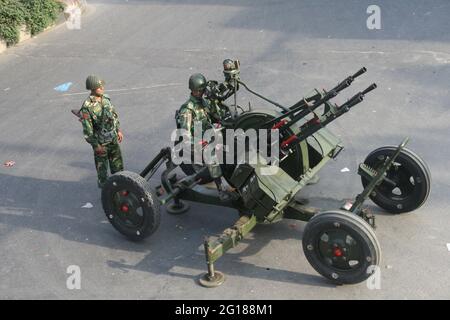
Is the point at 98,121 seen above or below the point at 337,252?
above

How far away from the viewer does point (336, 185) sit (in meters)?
8.44

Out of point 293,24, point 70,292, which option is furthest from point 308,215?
point 293,24

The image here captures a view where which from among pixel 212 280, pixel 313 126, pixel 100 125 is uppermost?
pixel 313 126

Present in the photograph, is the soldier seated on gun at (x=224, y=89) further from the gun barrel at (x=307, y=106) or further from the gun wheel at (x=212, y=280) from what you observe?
the gun wheel at (x=212, y=280)

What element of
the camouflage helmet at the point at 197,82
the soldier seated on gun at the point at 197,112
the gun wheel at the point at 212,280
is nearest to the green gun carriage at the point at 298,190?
the gun wheel at the point at 212,280

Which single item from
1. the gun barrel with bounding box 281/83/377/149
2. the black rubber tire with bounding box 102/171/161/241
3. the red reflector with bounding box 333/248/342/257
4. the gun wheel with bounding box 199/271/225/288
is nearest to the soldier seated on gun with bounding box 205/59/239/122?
the gun barrel with bounding box 281/83/377/149

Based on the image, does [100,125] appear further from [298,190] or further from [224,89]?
[298,190]

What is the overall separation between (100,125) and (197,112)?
140 centimetres

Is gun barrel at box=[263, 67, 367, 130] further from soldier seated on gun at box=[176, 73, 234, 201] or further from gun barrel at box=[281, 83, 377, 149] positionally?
soldier seated on gun at box=[176, 73, 234, 201]

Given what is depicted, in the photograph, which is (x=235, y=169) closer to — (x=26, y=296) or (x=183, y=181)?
(x=183, y=181)

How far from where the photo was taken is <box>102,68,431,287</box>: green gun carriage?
6145 mm

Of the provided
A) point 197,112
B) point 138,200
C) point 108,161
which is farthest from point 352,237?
point 108,161

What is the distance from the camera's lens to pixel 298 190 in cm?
692
